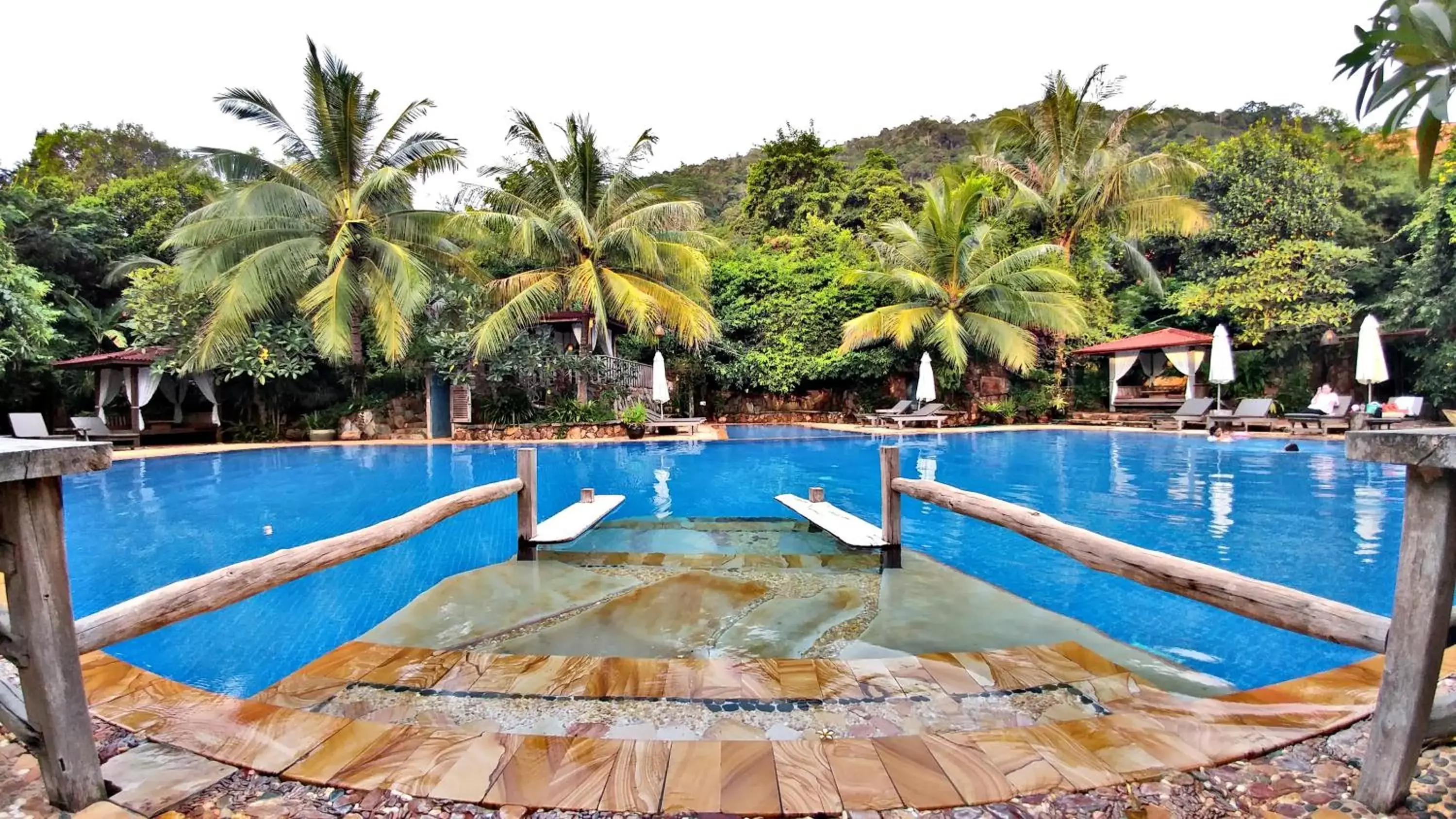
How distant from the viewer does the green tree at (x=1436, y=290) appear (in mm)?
11141

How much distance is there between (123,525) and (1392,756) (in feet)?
28.2

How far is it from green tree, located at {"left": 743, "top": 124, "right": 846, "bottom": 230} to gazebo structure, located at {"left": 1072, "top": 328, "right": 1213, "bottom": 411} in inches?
362

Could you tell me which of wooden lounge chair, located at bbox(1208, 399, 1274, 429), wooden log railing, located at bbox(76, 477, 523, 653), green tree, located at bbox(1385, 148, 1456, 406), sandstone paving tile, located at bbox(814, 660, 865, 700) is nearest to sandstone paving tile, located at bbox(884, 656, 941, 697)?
sandstone paving tile, located at bbox(814, 660, 865, 700)

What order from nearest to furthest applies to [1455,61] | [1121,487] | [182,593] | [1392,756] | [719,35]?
[1392,756], [182,593], [1455,61], [1121,487], [719,35]

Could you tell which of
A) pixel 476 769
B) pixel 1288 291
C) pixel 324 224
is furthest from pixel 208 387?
pixel 1288 291

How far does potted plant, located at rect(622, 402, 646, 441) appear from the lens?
13.9 m

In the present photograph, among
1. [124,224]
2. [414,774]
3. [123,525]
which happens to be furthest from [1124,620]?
[124,224]

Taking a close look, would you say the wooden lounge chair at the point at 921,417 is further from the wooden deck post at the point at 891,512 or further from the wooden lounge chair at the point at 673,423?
the wooden deck post at the point at 891,512

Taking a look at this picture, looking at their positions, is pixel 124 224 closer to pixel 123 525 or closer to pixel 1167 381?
pixel 123 525

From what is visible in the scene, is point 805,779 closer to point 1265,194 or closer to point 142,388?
point 142,388

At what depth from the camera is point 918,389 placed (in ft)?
51.3

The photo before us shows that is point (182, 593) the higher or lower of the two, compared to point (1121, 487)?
higher

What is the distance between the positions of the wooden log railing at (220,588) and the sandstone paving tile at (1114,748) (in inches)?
98.2

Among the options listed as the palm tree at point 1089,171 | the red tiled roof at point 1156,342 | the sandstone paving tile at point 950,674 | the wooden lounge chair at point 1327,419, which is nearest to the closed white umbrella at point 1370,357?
the wooden lounge chair at point 1327,419
